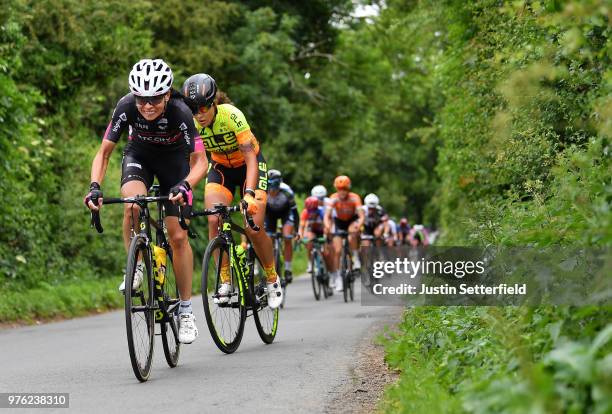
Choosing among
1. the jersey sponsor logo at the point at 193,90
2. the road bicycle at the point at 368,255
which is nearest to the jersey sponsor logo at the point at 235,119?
the jersey sponsor logo at the point at 193,90

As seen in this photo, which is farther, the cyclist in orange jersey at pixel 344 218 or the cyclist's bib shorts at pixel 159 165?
the cyclist in orange jersey at pixel 344 218

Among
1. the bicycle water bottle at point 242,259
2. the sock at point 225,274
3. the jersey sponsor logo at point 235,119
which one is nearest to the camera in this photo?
the sock at point 225,274

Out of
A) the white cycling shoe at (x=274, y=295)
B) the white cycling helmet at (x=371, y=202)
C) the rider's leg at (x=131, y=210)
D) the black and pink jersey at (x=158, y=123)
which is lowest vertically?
the white cycling shoe at (x=274, y=295)

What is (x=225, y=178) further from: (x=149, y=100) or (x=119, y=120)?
(x=149, y=100)

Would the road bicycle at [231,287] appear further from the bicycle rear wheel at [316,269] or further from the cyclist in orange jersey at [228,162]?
the bicycle rear wheel at [316,269]

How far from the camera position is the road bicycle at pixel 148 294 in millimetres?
7223

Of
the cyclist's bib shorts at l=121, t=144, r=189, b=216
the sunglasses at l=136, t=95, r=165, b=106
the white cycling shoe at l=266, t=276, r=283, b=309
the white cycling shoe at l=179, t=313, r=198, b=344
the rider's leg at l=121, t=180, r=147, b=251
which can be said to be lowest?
the white cycling shoe at l=179, t=313, r=198, b=344

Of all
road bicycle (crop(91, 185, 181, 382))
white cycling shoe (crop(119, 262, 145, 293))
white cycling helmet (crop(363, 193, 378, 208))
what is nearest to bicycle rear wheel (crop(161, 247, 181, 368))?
road bicycle (crop(91, 185, 181, 382))

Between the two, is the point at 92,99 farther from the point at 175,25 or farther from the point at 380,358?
the point at 380,358

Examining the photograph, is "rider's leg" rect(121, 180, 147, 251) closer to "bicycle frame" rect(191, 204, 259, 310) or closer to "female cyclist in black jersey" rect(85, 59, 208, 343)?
"female cyclist in black jersey" rect(85, 59, 208, 343)

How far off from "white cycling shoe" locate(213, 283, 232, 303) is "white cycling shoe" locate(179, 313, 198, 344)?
73cm

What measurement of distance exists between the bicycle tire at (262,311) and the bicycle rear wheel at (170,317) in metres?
1.34

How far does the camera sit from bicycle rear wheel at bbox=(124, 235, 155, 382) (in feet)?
23.4

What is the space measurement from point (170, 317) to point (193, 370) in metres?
0.43
